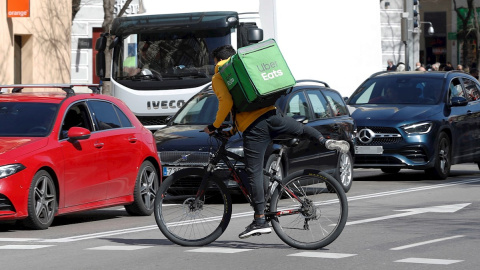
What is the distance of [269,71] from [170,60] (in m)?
11.0

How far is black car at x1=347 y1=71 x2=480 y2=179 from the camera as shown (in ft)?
59.9

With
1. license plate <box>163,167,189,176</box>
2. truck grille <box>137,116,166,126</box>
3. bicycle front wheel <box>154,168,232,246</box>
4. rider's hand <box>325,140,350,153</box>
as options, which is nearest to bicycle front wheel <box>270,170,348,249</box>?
rider's hand <box>325,140,350,153</box>

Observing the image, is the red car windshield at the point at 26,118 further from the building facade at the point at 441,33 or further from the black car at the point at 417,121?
the building facade at the point at 441,33

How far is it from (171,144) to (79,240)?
4263mm

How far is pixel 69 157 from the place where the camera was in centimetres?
1199

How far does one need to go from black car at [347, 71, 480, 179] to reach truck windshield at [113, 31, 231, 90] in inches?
104

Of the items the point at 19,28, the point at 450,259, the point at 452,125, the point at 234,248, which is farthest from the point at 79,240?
the point at 19,28

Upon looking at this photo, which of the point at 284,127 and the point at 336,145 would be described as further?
the point at 284,127

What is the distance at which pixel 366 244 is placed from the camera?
401 inches

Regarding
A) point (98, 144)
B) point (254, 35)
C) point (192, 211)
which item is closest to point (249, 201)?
point (192, 211)

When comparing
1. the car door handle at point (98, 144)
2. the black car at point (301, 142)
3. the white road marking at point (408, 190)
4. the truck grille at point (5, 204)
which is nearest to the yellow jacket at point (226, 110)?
the truck grille at point (5, 204)

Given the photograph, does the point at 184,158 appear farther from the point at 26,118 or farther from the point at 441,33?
the point at 441,33

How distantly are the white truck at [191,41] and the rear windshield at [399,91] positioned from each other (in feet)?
6.84

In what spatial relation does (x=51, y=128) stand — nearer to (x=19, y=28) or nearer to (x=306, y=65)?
(x=306, y=65)
